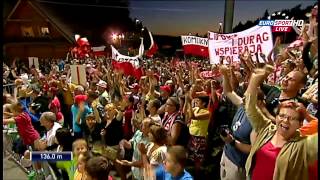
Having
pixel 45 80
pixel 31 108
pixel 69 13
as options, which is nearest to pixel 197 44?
pixel 31 108

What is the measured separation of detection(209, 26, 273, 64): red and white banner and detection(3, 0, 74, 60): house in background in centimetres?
2048

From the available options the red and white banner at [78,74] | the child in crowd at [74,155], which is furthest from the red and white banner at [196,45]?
the child in crowd at [74,155]

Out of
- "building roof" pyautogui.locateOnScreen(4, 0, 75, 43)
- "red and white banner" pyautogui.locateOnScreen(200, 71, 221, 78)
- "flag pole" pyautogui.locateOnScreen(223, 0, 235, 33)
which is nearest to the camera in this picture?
"red and white banner" pyautogui.locateOnScreen(200, 71, 221, 78)

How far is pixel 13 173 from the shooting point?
6879mm

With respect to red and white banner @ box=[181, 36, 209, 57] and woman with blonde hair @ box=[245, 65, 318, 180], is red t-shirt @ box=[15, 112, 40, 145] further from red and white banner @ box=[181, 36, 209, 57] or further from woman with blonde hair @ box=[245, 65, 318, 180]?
woman with blonde hair @ box=[245, 65, 318, 180]

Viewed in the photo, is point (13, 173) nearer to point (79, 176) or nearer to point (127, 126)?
point (127, 126)

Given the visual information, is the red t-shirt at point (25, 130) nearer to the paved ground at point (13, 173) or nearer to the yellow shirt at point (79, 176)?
the paved ground at point (13, 173)

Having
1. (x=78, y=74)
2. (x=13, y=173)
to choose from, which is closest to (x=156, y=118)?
(x=13, y=173)

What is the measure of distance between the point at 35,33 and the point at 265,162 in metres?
27.1

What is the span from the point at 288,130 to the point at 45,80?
29.4 feet

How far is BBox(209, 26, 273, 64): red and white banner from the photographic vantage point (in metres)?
5.87

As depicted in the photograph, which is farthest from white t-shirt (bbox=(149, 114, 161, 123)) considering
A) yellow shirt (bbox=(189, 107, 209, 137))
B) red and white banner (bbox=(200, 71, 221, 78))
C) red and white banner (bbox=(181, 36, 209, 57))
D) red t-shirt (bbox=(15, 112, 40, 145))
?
red and white banner (bbox=(181, 36, 209, 57))

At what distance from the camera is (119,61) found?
405 inches

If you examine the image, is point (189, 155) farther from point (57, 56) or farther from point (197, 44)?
point (57, 56)
